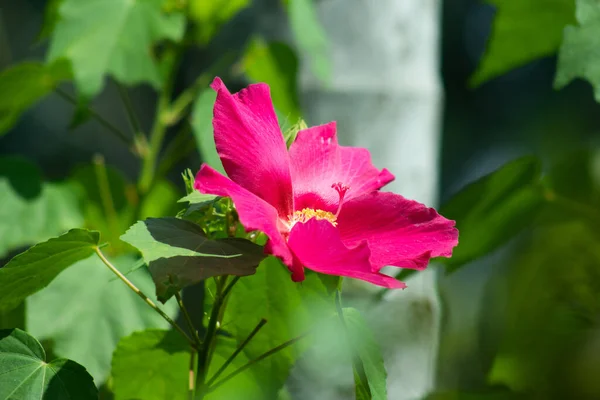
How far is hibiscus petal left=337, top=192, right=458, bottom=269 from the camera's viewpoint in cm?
48

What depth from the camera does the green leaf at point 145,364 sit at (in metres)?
0.61

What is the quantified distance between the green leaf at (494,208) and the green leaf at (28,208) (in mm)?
553

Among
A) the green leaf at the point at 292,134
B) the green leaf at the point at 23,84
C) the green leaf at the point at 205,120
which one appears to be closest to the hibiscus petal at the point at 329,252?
the green leaf at the point at 292,134

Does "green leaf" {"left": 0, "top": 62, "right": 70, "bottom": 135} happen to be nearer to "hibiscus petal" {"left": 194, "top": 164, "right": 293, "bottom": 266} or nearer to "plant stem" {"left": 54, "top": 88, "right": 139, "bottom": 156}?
"plant stem" {"left": 54, "top": 88, "right": 139, "bottom": 156}

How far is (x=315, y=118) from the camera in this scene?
3.33 feet

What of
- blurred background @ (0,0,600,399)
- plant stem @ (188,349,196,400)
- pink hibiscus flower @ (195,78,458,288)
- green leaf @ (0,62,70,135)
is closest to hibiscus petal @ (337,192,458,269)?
pink hibiscus flower @ (195,78,458,288)

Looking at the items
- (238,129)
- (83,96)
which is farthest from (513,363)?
(83,96)

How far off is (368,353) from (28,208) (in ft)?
2.35

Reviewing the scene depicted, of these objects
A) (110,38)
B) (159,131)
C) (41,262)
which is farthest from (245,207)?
(159,131)

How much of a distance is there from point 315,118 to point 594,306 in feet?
1.40

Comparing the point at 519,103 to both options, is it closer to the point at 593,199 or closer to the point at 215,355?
the point at 593,199

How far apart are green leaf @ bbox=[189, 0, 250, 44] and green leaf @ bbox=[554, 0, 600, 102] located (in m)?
0.49

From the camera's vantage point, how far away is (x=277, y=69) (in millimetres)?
1048

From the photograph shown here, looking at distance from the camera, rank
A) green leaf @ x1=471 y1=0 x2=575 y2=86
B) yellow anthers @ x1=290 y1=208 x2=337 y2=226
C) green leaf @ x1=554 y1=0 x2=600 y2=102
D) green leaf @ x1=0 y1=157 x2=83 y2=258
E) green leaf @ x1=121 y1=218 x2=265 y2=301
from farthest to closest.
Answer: green leaf @ x1=0 y1=157 x2=83 y2=258, green leaf @ x1=471 y1=0 x2=575 y2=86, green leaf @ x1=554 y1=0 x2=600 y2=102, yellow anthers @ x1=290 y1=208 x2=337 y2=226, green leaf @ x1=121 y1=218 x2=265 y2=301
